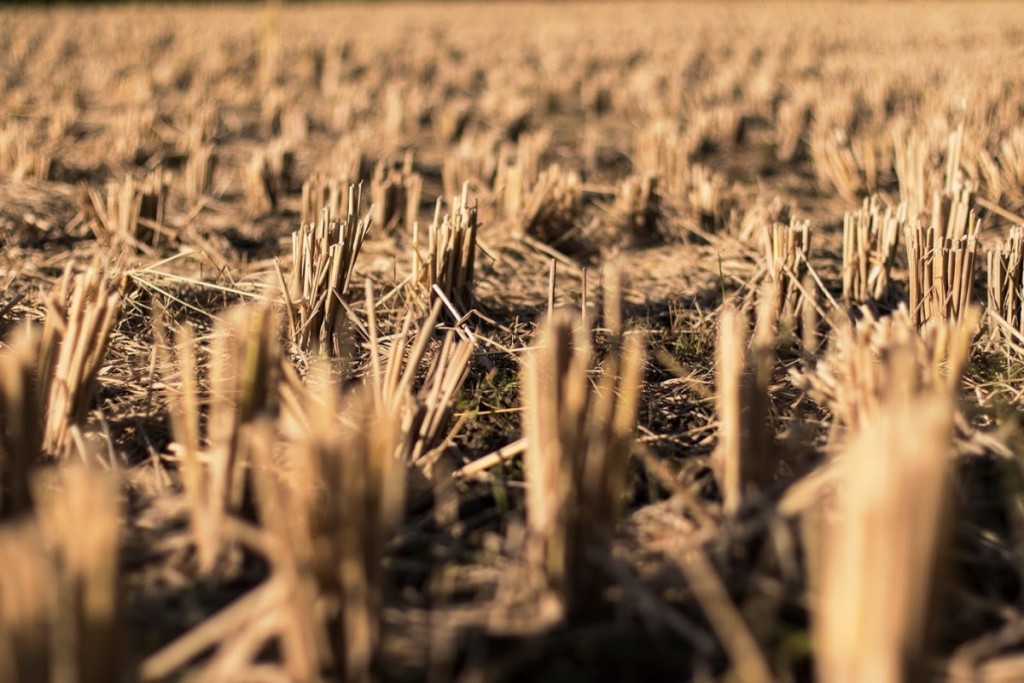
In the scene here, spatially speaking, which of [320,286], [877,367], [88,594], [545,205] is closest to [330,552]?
[88,594]

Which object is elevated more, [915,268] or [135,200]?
[135,200]

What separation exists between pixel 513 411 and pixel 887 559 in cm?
135

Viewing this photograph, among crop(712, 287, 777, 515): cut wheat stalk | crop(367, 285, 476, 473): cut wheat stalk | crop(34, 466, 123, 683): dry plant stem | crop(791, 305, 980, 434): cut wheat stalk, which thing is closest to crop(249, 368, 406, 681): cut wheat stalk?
crop(34, 466, 123, 683): dry plant stem

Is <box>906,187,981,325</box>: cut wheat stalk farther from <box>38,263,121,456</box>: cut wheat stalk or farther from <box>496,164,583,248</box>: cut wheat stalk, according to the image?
<box>38,263,121,456</box>: cut wheat stalk

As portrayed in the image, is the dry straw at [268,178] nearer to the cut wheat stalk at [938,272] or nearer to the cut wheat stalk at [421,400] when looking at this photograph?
the cut wheat stalk at [421,400]

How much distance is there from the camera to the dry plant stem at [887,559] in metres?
1.19

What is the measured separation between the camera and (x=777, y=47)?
1026cm

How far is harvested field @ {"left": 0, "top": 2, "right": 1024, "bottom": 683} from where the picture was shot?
1411mm

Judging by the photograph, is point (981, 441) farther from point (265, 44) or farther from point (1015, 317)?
point (265, 44)

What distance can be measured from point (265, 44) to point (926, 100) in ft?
17.5

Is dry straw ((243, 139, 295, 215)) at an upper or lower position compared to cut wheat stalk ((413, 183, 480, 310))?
upper

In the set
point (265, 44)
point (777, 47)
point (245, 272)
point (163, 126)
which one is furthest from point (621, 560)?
point (777, 47)

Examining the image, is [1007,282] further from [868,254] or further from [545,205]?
[545,205]

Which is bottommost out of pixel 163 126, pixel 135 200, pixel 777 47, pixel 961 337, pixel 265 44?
pixel 961 337
